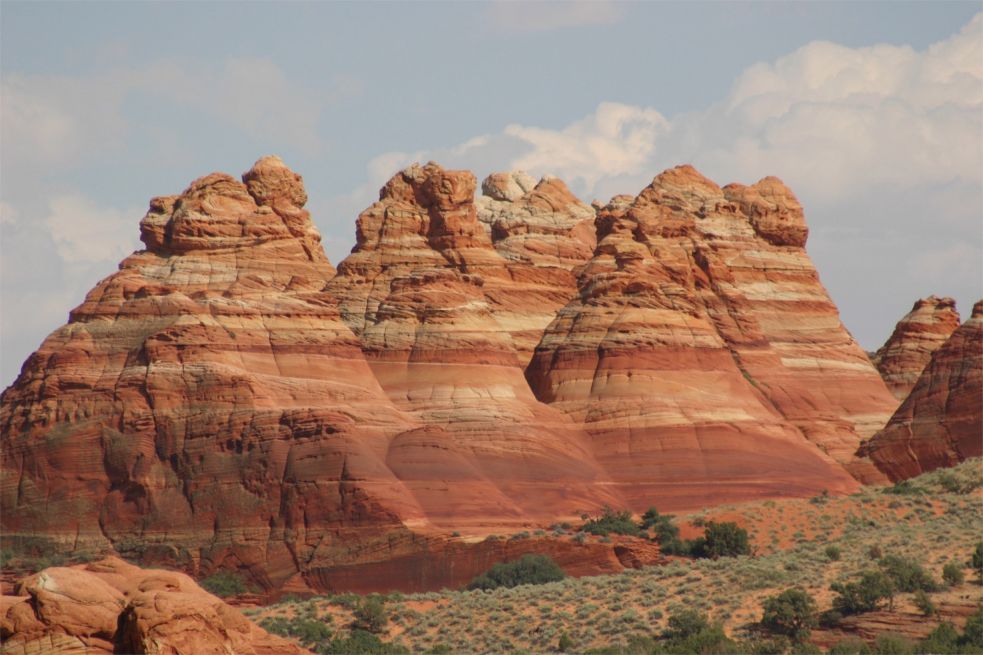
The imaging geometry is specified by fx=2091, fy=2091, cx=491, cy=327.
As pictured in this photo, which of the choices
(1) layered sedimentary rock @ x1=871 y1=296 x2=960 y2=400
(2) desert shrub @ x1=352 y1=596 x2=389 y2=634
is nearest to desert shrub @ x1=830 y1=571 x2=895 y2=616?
(2) desert shrub @ x1=352 y1=596 x2=389 y2=634

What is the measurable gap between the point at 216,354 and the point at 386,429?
7.10m

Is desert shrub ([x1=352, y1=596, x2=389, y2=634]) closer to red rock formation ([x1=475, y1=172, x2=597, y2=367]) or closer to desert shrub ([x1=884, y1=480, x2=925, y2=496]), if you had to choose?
desert shrub ([x1=884, y1=480, x2=925, y2=496])

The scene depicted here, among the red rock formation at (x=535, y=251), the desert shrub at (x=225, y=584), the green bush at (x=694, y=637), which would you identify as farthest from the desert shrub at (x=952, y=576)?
the red rock formation at (x=535, y=251)

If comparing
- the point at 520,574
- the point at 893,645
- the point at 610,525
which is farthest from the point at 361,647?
the point at 610,525

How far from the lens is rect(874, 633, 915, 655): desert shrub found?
53625 mm

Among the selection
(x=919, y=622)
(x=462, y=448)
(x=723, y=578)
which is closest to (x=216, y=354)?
(x=462, y=448)

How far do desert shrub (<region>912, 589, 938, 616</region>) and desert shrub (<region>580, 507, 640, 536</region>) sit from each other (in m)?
19.8

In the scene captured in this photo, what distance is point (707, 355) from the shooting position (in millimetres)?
92562

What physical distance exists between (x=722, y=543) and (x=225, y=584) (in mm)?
17413

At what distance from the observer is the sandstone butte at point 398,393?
75.1 metres

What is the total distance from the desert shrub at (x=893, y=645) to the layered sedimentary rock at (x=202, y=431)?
22.5 m

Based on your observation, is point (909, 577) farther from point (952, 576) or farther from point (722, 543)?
point (722, 543)

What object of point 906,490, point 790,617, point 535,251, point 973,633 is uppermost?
point 535,251

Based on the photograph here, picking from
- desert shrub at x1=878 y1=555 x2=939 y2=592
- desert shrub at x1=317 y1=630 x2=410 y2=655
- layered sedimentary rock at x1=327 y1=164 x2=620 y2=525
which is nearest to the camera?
desert shrub at x1=878 y1=555 x2=939 y2=592
